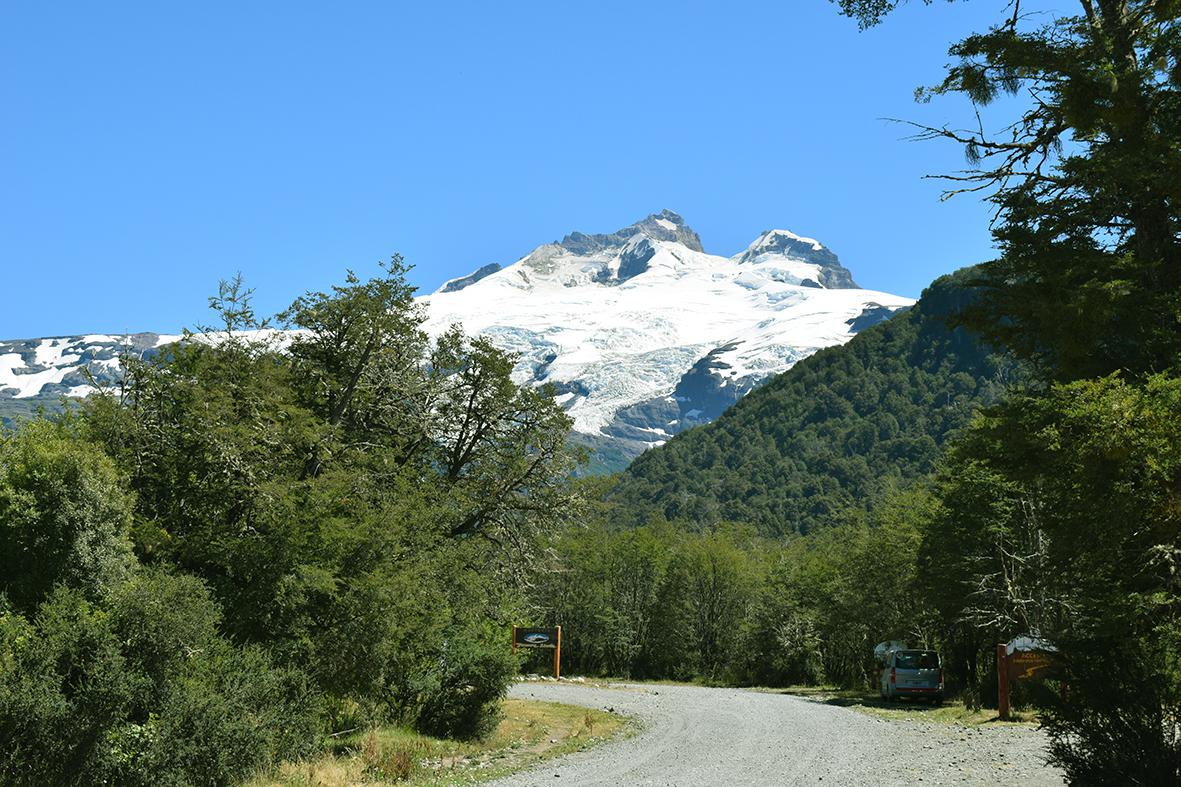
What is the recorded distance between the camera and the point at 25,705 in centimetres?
1288

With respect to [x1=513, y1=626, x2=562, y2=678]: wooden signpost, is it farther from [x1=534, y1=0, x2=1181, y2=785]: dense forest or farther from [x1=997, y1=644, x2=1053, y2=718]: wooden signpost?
[x1=997, y1=644, x2=1053, y2=718]: wooden signpost

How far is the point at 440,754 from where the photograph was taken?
690 inches

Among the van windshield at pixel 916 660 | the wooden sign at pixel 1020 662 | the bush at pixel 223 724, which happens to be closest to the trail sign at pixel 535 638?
the van windshield at pixel 916 660

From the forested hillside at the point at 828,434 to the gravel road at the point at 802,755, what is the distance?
113 meters

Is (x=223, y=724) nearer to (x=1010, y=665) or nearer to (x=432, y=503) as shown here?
(x=432, y=503)

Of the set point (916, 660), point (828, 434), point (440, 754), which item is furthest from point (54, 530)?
point (828, 434)

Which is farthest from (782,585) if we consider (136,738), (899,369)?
(899,369)

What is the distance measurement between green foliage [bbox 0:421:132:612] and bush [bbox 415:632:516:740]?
7.13 metres

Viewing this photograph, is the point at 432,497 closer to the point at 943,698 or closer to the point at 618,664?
the point at 943,698

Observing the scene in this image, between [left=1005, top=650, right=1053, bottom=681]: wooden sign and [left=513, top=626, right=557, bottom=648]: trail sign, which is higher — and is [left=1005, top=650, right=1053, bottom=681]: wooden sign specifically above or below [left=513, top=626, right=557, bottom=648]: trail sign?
above

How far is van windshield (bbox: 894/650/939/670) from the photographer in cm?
2966

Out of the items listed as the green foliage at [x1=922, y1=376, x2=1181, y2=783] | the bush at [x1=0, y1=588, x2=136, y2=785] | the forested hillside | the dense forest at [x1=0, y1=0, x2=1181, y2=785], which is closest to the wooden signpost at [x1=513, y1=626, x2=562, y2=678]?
the dense forest at [x1=0, y1=0, x2=1181, y2=785]

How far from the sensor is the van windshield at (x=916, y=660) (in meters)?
29.7

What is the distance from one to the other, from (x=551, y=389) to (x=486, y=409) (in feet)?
7.63
